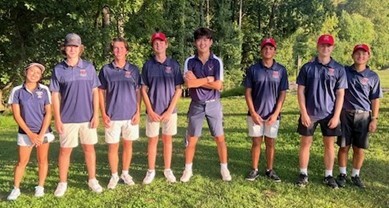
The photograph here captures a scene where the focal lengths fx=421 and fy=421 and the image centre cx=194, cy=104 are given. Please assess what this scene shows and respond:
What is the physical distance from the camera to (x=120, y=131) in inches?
210

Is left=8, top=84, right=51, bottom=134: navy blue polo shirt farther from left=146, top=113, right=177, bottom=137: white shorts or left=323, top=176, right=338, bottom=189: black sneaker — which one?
left=323, top=176, right=338, bottom=189: black sneaker

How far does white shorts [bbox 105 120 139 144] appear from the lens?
207 inches

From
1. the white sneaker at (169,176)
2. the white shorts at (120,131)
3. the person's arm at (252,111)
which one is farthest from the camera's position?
the white sneaker at (169,176)

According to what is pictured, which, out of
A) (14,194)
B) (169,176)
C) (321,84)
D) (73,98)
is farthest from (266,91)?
(14,194)

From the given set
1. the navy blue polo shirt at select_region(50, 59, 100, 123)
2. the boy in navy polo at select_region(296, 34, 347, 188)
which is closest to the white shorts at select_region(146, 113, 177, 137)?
the navy blue polo shirt at select_region(50, 59, 100, 123)

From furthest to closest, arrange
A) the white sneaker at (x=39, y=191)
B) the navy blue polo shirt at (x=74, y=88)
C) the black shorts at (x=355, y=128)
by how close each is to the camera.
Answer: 1. the black shorts at (x=355, y=128)
2. the white sneaker at (x=39, y=191)
3. the navy blue polo shirt at (x=74, y=88)

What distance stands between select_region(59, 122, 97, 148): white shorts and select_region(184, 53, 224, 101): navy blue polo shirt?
4.54 ft

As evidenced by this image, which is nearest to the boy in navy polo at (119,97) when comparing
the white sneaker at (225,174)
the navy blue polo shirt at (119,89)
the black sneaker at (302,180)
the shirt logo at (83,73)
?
the navy blue polo shirt at (119,89)

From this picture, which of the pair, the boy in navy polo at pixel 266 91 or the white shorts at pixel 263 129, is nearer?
the boy in navy polo at pixel 266 91

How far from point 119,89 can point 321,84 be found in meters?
2.49

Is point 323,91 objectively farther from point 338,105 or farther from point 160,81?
point 160,81

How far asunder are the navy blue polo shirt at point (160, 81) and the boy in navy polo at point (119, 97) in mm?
149

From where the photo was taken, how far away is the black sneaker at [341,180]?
18.1 ft

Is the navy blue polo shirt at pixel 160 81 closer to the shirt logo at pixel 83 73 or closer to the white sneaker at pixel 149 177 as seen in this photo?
the shirt logo at pixel 83 73
